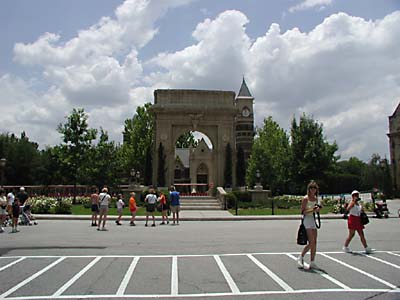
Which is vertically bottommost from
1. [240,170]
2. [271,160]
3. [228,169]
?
[240,170]

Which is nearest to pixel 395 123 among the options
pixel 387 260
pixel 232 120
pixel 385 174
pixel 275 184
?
pixel 385 174

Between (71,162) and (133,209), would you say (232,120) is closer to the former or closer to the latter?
(71,162)

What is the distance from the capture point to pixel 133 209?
2047 centimetres

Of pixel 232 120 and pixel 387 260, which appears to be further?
pixel 232 120

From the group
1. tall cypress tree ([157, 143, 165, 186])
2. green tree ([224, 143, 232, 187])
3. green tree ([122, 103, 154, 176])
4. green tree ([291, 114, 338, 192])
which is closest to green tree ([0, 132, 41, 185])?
green tree ([122, 103, 154, 176])

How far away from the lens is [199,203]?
34.5 m

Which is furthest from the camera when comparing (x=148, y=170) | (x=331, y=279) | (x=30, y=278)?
(x=148, y=170)

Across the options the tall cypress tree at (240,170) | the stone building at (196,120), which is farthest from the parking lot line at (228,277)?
the stone building at (196,120)

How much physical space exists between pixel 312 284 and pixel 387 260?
3361 millimetres

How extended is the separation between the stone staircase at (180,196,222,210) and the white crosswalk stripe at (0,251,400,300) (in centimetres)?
2253

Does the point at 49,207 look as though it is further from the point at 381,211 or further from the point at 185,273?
the point at 381,211

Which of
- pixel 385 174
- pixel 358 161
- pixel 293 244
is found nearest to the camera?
pixel 293 244

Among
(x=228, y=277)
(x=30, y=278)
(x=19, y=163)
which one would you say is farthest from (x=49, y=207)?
(x=19, y=163)

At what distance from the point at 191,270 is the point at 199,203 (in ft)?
86.3
